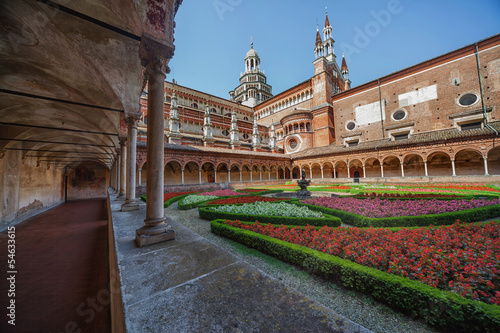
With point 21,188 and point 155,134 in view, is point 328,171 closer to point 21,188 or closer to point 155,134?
point 155,134

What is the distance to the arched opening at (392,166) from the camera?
79.4 ft

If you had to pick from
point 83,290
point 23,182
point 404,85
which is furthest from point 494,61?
point 23,182

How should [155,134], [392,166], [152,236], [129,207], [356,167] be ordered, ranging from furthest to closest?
1. [356,167]
2. [392,166]
3. [129,207]
4. [155,134]
5. [152,236]

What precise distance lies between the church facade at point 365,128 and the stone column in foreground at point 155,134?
14.7 m

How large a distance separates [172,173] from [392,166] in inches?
1115

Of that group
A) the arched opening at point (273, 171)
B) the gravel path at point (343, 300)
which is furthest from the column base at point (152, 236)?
the arched opening at point (273, 171)

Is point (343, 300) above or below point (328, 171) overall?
below

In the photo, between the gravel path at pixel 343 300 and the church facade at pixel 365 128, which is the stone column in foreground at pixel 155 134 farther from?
the church facade at pixel 365 128

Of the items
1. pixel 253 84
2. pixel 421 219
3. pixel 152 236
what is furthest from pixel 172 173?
pixel 253 84

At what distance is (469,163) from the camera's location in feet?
66.5

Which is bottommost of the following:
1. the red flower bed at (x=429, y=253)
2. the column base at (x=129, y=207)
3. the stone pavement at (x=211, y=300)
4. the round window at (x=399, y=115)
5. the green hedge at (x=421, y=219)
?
the green hedge at (x=421, y=219)

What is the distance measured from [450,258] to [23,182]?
1860 centimetres

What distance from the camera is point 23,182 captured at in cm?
1126

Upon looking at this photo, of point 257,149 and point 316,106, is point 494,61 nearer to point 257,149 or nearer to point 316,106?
point 316,106
